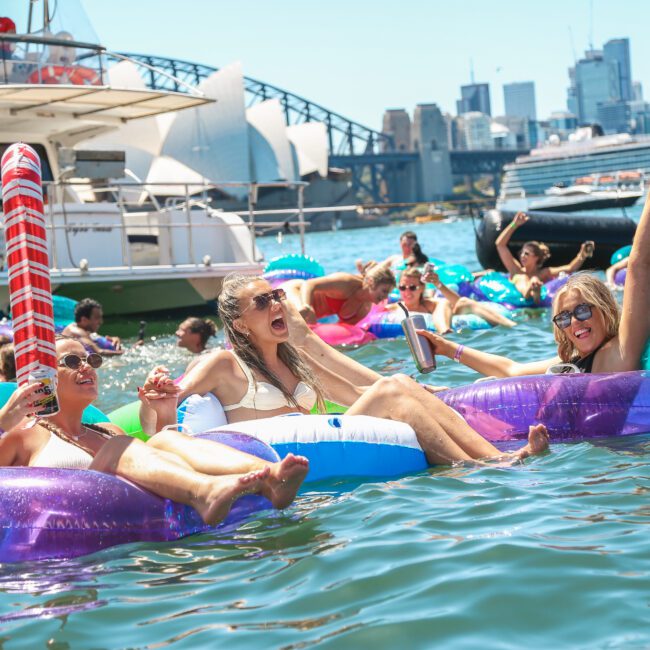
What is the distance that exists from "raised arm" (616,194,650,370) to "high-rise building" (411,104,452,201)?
126027mm

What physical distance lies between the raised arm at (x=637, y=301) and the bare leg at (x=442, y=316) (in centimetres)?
488

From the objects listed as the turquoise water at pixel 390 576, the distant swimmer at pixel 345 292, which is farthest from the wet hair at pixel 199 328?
the turquoise water at pixel 390 576

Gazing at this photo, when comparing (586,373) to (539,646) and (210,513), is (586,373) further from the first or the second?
(539,646)

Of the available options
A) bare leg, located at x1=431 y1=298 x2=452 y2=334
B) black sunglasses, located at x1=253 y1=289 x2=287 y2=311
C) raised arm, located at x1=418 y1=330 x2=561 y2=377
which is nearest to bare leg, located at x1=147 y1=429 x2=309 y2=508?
black sunglasses, located at x1=253 y1=289 x2=287 y2=311

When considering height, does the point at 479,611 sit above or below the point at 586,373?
below

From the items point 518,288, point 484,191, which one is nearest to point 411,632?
point 518,288

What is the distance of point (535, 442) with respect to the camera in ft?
16.1

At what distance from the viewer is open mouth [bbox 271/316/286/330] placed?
16.9 ft

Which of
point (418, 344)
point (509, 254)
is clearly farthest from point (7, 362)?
point (509, 254)

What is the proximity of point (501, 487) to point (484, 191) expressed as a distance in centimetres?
16076

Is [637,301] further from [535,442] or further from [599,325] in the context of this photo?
[535,442]

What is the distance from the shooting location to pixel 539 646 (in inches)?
114

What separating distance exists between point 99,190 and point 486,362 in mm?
10593

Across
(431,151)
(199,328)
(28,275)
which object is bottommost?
(199,328)
